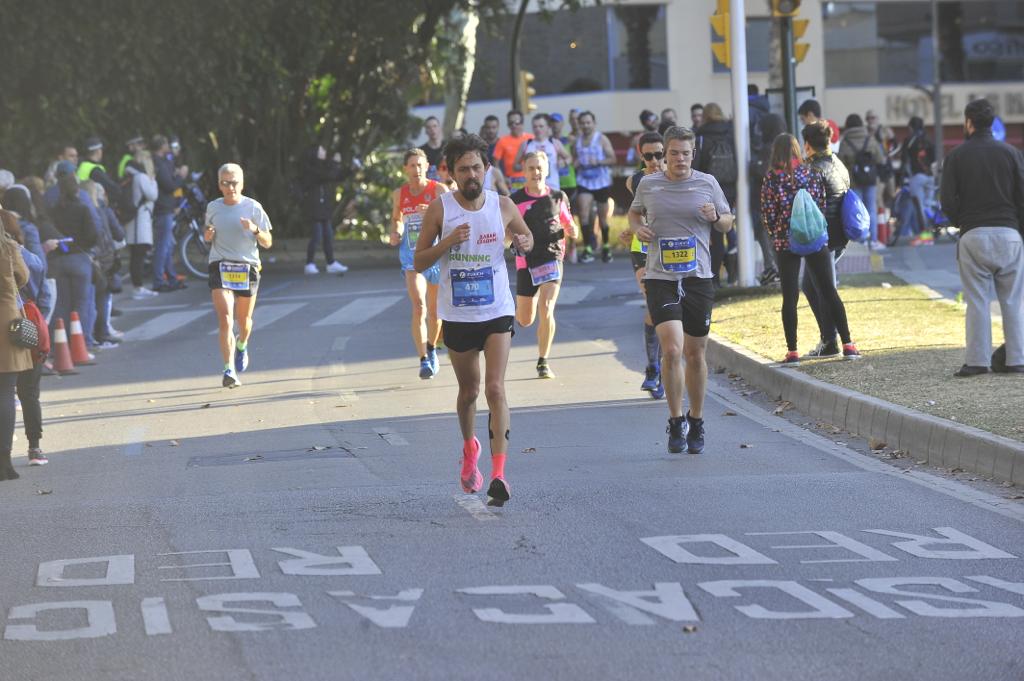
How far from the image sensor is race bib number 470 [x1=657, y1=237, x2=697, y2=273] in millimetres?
10969

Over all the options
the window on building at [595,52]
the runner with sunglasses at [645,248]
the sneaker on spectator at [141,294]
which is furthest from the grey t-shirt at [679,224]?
the window on building at [595,52]

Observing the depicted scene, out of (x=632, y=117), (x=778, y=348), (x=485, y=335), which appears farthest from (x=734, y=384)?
(x=632, y=117)

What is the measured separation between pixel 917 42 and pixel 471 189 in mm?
46101

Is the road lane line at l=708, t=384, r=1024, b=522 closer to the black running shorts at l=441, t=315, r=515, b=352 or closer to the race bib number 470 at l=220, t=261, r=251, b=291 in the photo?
the black running shorts at l=441, t=315, r=515, b=352

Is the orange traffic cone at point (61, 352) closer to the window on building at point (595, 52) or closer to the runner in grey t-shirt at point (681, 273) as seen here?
the runner in grey t-shirt at point (681, 273)

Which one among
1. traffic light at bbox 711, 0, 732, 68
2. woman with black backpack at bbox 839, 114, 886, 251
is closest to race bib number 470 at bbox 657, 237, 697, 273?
traffic light at bbox 711, 0, 732, 68

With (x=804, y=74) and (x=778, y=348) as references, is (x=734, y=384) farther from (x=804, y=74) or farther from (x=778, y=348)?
(x=804, y=74)

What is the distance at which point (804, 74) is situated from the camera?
51.9 meters

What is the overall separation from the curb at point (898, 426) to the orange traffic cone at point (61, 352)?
6962 millimetres

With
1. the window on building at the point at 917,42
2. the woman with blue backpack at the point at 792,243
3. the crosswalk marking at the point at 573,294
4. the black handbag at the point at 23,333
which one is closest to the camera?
the black handbag at the point at 23,333

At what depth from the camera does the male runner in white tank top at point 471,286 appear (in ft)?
30.4

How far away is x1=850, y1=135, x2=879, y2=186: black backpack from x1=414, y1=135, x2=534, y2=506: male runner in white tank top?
15742 mm

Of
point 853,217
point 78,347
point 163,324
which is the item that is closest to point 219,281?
point 78,347

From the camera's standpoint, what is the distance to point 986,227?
12641 millimetres
